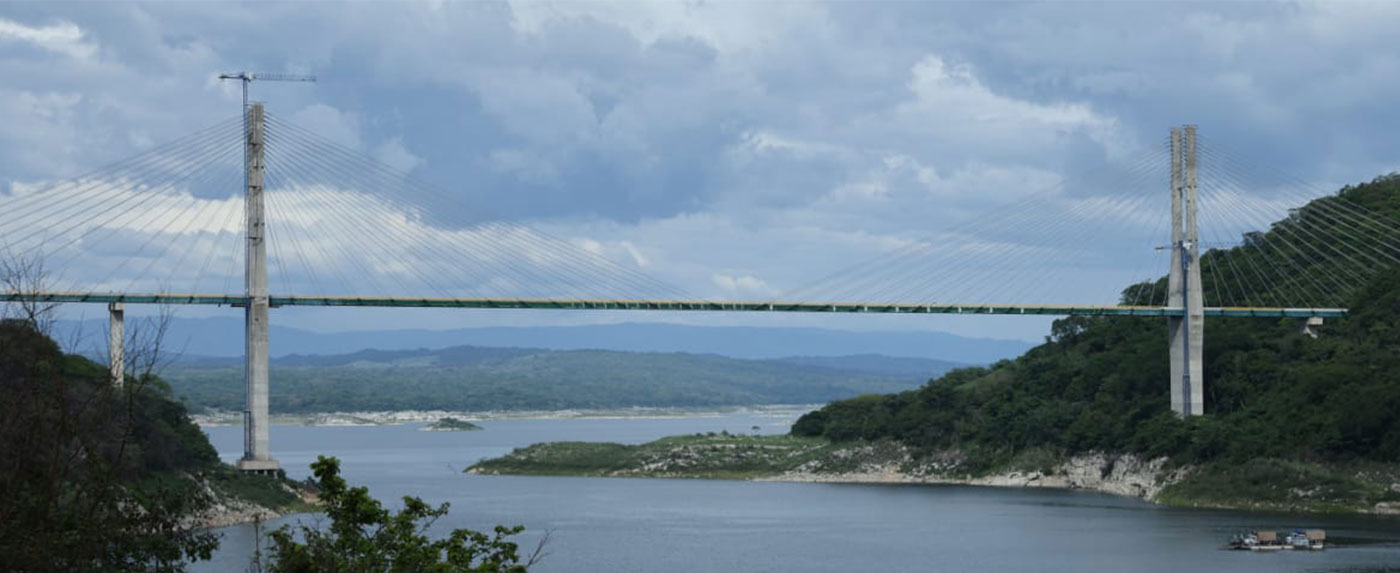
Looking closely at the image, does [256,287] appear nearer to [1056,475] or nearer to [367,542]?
[1056,475]

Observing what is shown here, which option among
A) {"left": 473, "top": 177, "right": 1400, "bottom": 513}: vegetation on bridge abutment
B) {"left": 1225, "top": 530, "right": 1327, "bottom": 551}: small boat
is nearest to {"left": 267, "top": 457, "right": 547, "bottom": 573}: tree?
{"left": 1225, "top": 530, "right": 1327, "bottom": 551}: small boat

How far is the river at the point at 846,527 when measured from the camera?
4275cm

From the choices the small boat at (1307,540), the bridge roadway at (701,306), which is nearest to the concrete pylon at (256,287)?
the bridge roadway at (701,306)

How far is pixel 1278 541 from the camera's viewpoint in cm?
4634

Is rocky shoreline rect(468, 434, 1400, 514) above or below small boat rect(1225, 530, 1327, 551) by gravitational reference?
above

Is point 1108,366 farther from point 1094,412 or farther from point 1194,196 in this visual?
point 1194,196

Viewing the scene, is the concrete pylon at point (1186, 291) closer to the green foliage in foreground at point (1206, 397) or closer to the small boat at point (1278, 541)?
the green foliage in foreground at point (1206, 397)

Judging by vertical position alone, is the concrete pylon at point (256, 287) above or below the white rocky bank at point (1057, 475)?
above

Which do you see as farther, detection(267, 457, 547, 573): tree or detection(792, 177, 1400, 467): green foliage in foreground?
detection(792, 177, 1400, 467): green foliage in foreground

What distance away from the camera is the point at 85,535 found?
15.1m

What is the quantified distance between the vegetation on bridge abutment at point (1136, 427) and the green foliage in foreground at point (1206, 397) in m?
0.08

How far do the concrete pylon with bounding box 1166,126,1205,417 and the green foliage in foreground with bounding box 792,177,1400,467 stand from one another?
1215 millimetres

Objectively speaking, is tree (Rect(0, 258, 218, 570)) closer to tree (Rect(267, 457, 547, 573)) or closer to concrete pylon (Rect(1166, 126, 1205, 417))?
tree (Rect(267, 457, 547, 573))

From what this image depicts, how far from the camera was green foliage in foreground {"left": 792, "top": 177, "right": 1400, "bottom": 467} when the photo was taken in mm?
60406
